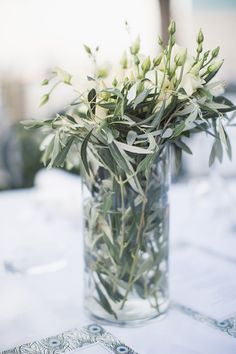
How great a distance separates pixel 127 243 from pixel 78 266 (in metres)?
0.33

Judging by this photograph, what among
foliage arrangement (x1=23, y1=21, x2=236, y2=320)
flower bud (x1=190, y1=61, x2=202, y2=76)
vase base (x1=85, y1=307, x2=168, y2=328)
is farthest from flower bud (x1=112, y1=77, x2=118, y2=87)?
vase base (x1=85, y1=307, x2=168, y2=328)

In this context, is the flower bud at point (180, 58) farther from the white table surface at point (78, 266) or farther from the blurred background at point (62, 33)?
the blurred background at point (62, 33)

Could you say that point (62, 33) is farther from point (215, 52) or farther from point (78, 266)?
point (215, 52)

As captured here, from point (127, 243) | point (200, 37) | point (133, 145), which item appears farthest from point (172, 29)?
point (127, 243)

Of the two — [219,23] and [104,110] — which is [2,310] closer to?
[104,110]

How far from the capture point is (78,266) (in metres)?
1.02

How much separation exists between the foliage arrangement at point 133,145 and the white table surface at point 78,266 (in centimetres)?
7

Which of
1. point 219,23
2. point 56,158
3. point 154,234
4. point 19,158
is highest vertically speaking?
point 219,23

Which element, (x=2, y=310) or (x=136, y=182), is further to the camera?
(x=2, y=310)

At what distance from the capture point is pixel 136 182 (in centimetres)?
69

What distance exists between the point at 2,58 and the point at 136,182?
19.9ft

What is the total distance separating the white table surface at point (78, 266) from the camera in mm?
709

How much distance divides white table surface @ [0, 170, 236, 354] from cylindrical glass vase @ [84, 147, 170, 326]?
0.03 m

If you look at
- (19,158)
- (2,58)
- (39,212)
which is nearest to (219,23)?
(2,58)
